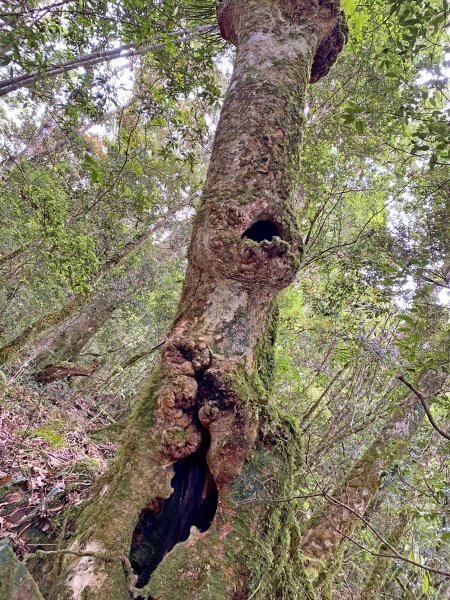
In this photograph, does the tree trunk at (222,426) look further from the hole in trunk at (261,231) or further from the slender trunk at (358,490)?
the slender trunk at (358,490)

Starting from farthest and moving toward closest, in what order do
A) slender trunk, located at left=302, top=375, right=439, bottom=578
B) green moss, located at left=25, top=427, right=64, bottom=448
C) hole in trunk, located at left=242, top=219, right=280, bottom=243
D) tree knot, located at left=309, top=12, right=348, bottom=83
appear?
slender trunk, located at left=302, top=375, right=439, bottom=578 < green moss, located at left=25, top=427, right=64, bottom=448 < tree knot, located at left=309, top=12, right=348, bottom=83 < hole in trunk, located at left=242, top=219, right=280, bottom=243

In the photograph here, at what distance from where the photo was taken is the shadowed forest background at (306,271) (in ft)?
7.83

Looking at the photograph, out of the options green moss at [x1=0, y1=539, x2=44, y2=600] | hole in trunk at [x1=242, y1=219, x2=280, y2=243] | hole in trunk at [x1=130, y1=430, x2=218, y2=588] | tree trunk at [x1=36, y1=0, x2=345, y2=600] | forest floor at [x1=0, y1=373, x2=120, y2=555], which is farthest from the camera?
hole in trunk at [x1=242, y1=219, x2=280, y2=243]

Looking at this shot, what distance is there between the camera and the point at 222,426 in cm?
200

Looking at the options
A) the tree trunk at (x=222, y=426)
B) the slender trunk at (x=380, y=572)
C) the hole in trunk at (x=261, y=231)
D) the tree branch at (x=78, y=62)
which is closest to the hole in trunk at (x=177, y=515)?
the tree trunk at (x=222, y=426)

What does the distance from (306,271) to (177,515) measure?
549 centimetres

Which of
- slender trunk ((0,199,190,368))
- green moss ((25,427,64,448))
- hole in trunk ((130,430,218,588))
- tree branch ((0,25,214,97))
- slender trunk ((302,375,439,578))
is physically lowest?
slender trunk ((302,375,439,578))

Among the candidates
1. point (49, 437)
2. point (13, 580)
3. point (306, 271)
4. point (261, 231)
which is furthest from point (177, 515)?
point (306, 271)

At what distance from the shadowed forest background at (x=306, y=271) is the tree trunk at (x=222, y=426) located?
0.21 feet

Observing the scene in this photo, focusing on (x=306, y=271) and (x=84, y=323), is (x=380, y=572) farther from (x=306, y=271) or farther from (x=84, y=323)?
(x=84, y=323)

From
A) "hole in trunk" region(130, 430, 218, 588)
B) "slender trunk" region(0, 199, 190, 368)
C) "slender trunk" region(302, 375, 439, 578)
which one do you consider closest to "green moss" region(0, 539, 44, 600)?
"hole in trunk" region(130, 430, 218, 588)

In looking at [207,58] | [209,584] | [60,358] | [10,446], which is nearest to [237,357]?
[209,584]

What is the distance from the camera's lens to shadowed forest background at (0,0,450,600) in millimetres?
2387

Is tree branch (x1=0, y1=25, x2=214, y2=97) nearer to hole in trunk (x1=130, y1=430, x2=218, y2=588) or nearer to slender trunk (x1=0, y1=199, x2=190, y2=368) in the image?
hole in trunk (x1=130, y1=430, x2=218, y2=588)
